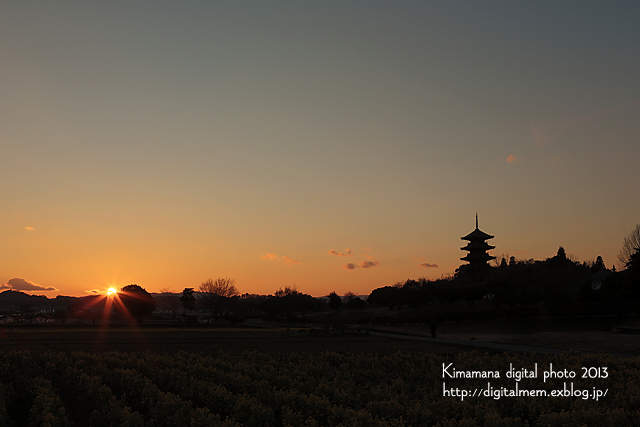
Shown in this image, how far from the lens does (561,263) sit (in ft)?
323

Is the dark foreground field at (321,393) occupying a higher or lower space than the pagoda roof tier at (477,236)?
lower

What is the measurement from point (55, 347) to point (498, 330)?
1441 inches

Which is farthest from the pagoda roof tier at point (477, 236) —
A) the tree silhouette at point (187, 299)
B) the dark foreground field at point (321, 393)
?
the dark foreground field at point (321, 393)

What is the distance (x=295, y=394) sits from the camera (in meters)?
14.1

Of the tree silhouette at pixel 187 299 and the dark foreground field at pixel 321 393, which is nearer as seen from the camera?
the dark foreground field at pixel 321 393

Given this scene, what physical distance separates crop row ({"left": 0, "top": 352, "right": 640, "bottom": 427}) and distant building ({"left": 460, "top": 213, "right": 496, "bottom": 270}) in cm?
7880

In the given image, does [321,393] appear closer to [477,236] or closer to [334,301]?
[477,236]

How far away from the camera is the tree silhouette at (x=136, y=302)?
253 ft

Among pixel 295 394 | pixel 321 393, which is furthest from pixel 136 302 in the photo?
pixel 295 394

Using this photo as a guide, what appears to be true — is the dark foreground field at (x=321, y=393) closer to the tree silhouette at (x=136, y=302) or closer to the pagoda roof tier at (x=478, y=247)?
the tree silhouette at (x=136, y=302)

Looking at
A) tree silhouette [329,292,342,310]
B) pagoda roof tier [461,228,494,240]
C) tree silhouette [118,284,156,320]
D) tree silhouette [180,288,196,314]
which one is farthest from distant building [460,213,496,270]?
tree silhouette [118,284,156,320]

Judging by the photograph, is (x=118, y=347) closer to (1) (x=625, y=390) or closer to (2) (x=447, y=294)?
(1) (x=625, y=390)

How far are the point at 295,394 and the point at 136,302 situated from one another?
6995 centimetres

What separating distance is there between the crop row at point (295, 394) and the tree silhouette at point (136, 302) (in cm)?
5523
